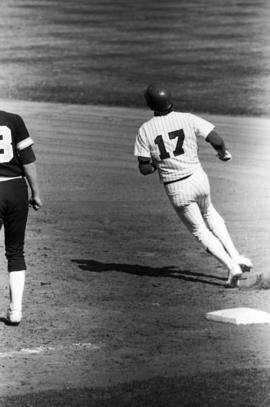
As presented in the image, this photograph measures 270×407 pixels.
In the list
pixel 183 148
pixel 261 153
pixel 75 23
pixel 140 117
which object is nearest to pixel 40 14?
pixel 75 23

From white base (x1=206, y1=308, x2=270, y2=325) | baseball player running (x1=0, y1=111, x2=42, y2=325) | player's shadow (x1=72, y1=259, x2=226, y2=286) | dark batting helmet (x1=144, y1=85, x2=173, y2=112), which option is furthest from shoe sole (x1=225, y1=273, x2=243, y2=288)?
baseball player running (x1=0, y1=111, x2=42, y2=325)

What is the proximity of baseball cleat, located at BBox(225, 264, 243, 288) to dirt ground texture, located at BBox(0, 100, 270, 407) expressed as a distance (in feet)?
0.49

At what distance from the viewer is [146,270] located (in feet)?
36.3

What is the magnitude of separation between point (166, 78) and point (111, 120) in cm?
617

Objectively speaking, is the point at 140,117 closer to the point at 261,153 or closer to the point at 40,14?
the point at 261,153

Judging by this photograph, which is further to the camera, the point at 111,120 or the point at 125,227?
the point at 111,120

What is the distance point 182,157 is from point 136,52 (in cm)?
2106

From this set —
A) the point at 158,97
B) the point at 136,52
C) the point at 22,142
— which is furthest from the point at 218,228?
the point at 136,52

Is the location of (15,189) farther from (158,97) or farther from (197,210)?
(197,210)

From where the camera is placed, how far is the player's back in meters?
9.90

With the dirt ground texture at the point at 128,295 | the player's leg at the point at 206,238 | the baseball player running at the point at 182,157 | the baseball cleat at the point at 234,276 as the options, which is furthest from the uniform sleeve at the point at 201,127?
the dirt ground texture at the point at 128,295

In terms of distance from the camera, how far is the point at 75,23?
116 ft

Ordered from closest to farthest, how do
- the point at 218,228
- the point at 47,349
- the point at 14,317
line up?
the point at 47,349
the point at 14,317
the point at 218,228

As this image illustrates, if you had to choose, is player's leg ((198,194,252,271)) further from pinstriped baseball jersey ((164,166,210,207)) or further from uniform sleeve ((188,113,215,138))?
uniform sleeve ((188,113,215,138))
